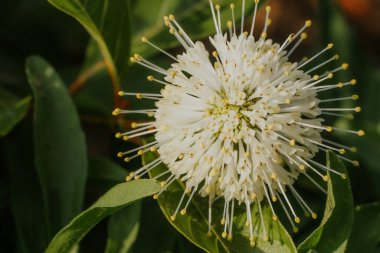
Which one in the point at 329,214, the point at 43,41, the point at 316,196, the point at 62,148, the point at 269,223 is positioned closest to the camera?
the point at 329,214

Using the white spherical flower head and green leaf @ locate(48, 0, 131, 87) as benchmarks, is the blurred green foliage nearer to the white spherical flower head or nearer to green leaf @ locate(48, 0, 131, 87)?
green leaf @ locate(48, 0, 131, 87)

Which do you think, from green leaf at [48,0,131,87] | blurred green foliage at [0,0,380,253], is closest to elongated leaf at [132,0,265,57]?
blurred green foliage at [0,0,380,253]

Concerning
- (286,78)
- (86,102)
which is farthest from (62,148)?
(286,78)

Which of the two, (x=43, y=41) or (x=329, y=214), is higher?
(x=43, y=41)

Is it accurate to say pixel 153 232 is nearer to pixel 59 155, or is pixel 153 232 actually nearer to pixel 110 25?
pixel 59 155

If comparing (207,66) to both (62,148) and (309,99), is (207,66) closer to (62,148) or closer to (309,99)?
(309,99)

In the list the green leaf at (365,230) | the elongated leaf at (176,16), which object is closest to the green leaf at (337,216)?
the green leaf at (365,230)

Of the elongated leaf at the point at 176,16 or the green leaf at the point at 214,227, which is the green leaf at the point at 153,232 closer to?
the green leaf at the point at 214,227
